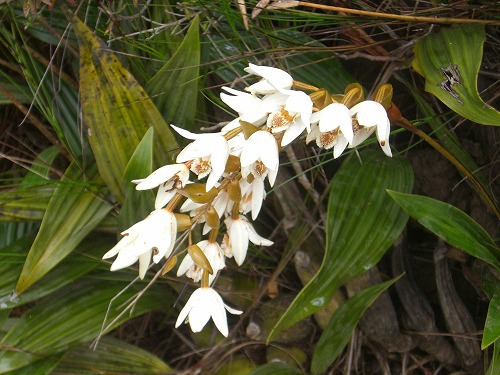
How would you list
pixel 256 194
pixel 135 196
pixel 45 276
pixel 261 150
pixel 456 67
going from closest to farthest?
pixel 261 150 → pixel 256 194 → pixel 456 67 → pixel 135 196 → pixel 45 276

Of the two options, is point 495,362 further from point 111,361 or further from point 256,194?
point 111,361

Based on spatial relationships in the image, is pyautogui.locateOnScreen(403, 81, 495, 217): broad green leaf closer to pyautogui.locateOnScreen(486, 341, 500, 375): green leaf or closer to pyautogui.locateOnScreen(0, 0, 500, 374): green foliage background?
pyautogui.locateOnScreen(0, 0, 500, 374): green foliage background

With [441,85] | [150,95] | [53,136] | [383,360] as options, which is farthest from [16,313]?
[441,85]

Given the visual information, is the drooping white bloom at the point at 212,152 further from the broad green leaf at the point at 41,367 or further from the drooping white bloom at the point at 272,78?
the broad green leaf at the point at 41,367

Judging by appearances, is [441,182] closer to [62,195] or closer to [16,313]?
[62,195]

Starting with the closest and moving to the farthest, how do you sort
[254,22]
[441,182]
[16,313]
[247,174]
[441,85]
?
[247,174] < [441,85] < [254,22] < [441,182] < [16,313]

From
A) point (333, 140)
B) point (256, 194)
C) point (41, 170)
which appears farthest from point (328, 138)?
point (41, 170)
